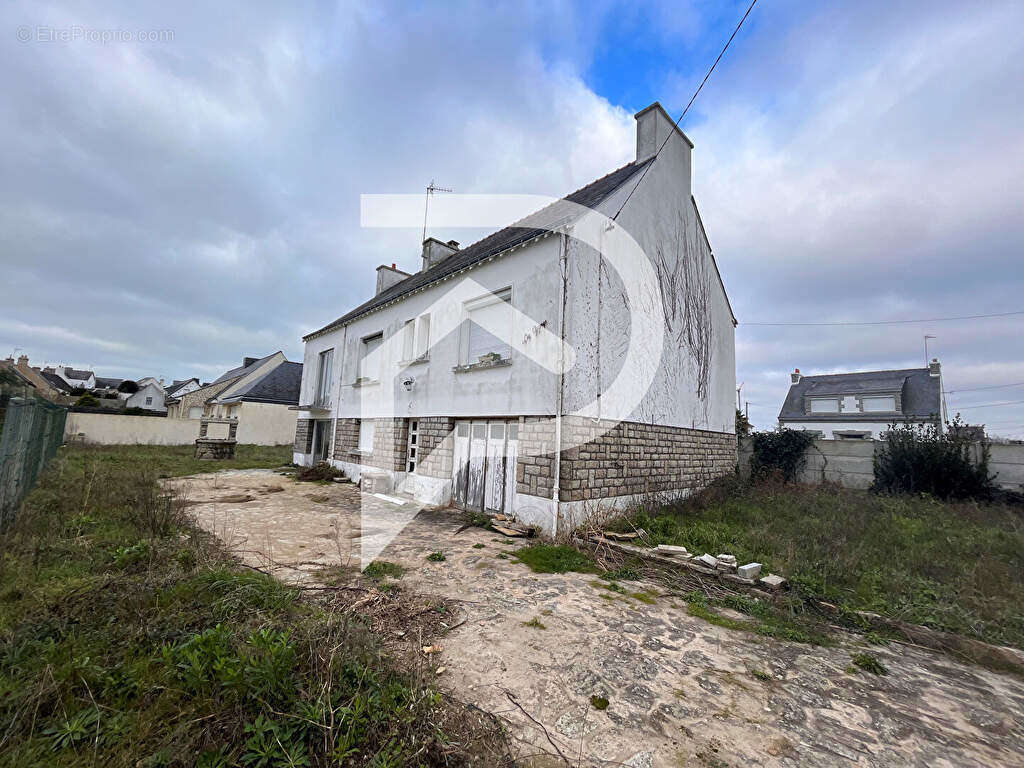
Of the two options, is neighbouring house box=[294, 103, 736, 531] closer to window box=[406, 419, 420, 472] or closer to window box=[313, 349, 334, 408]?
window box=[406, 419, 420, 472]

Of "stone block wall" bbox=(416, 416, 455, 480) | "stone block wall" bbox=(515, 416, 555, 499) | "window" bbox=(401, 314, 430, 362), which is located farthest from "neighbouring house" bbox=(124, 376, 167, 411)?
"stone block wall" bbox=(515, 416, 555, 499)

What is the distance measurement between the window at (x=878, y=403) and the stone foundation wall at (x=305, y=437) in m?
30.5

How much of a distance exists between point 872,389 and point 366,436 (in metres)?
29.1

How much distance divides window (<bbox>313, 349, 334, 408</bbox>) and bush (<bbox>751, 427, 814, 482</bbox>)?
13964 mm

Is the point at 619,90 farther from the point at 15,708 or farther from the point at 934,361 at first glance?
the point at 934,361

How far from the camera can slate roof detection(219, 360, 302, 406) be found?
2530 centimetres

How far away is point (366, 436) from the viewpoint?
38.5ft

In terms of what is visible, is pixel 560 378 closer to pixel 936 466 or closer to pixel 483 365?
pixel 483 365

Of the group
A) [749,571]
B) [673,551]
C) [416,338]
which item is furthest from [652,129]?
[749,571]

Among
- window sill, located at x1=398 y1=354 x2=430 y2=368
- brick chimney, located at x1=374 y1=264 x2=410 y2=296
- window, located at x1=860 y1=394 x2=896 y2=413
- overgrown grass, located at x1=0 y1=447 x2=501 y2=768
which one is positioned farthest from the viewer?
window, located at x1=860 y1=394 x2=896 y2=413

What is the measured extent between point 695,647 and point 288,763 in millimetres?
2788

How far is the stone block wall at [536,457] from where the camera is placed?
645 centimetres

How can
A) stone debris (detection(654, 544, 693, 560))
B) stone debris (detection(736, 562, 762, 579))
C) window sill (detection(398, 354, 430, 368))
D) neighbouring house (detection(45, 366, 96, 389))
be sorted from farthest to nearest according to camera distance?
neighbouring house (detection(45, 366, 96, 389))
window sill (detection(398, 354, 430, 368))
stone debris (detection(654, 544, 693, 560))
stone debris (detection(736, 562, 762, 579))

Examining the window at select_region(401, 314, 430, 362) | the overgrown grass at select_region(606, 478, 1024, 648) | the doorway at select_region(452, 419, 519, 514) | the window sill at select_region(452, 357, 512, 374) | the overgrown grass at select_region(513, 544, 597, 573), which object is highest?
the window at select_region(401, 314, 430, 362)
